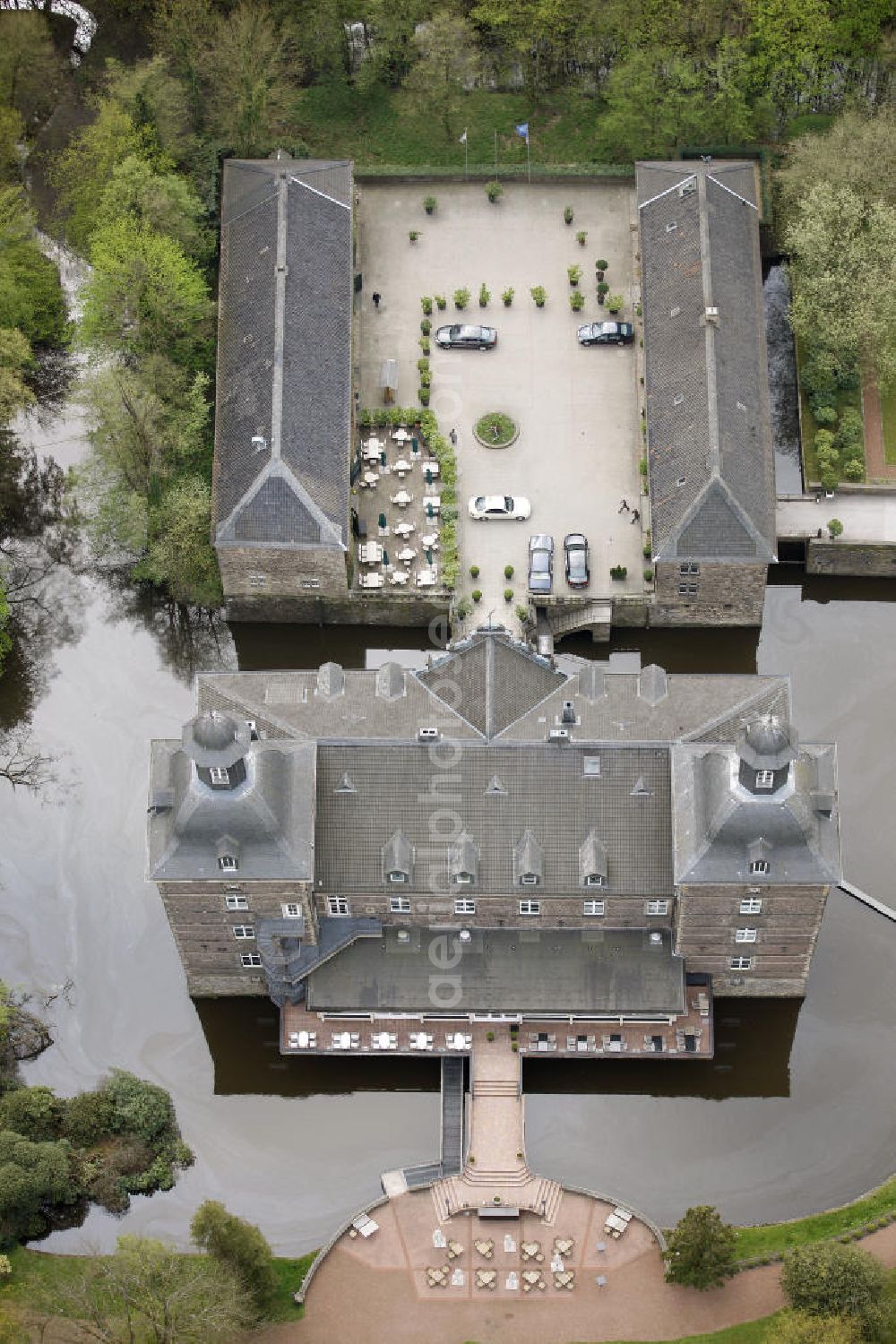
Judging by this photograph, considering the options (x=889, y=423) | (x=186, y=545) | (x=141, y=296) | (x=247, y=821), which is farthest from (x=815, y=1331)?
(x=141, y=296)

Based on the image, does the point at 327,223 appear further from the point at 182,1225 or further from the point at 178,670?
the point at 182,1225

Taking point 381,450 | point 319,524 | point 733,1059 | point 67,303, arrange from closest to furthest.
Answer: point 733,1059 < point 319,524 < point 381,450 < point 67,303

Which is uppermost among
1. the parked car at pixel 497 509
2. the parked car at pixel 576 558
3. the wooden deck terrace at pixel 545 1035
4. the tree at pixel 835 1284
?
the parked car at pixel 497 509

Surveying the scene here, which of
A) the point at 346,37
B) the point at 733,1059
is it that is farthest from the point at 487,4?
the point at 733,1059

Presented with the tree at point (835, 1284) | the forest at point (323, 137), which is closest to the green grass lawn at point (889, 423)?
the forest at point (323, 137)

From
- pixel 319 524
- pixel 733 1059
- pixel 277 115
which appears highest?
pixel 277 115

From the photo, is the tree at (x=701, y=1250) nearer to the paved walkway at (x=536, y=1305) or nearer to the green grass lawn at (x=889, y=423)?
the paved walkway at (x=536, y=1305)

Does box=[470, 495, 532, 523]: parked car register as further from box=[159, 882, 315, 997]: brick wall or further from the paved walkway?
the paved walkway
